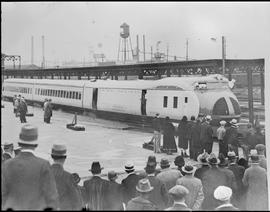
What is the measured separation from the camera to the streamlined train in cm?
672

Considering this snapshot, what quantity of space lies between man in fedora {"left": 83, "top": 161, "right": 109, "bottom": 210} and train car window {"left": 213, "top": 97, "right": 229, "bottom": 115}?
4.14 meters

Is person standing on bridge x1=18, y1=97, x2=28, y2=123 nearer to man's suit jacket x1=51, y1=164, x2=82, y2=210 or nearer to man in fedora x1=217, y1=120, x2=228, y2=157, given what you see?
man's suit jacket x1=51, y1=164, x2=82, y2=210

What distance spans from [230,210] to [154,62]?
8.15ft

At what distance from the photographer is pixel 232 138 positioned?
5309 millimetres

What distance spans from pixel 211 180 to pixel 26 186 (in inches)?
76.1

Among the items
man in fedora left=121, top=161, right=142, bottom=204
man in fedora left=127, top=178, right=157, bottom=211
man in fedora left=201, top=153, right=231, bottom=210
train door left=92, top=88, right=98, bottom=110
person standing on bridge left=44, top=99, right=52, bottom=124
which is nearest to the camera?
man in fedora left=127, top=178, right=157, bottom=211

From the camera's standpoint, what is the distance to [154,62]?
4.71 m

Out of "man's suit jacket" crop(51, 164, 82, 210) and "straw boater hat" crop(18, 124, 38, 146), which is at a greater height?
"straw boater hat" crop(18, 124, 38, 146)

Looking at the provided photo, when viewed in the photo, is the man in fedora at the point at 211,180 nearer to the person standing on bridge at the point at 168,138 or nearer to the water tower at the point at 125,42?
the person standing on bridge at the point at 168,138

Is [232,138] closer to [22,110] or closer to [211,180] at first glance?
[211,180]

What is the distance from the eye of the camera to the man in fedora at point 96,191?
3.26m

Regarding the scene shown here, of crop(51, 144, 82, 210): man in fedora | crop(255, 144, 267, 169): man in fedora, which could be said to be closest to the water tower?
crop(51, 144, 82, 210): man in fedora

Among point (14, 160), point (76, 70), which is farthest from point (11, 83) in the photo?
point (14, 160)

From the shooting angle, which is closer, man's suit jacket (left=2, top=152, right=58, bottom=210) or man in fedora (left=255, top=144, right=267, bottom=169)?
man's suit jacket (left=2, top=152, right=58, bottom=210)
